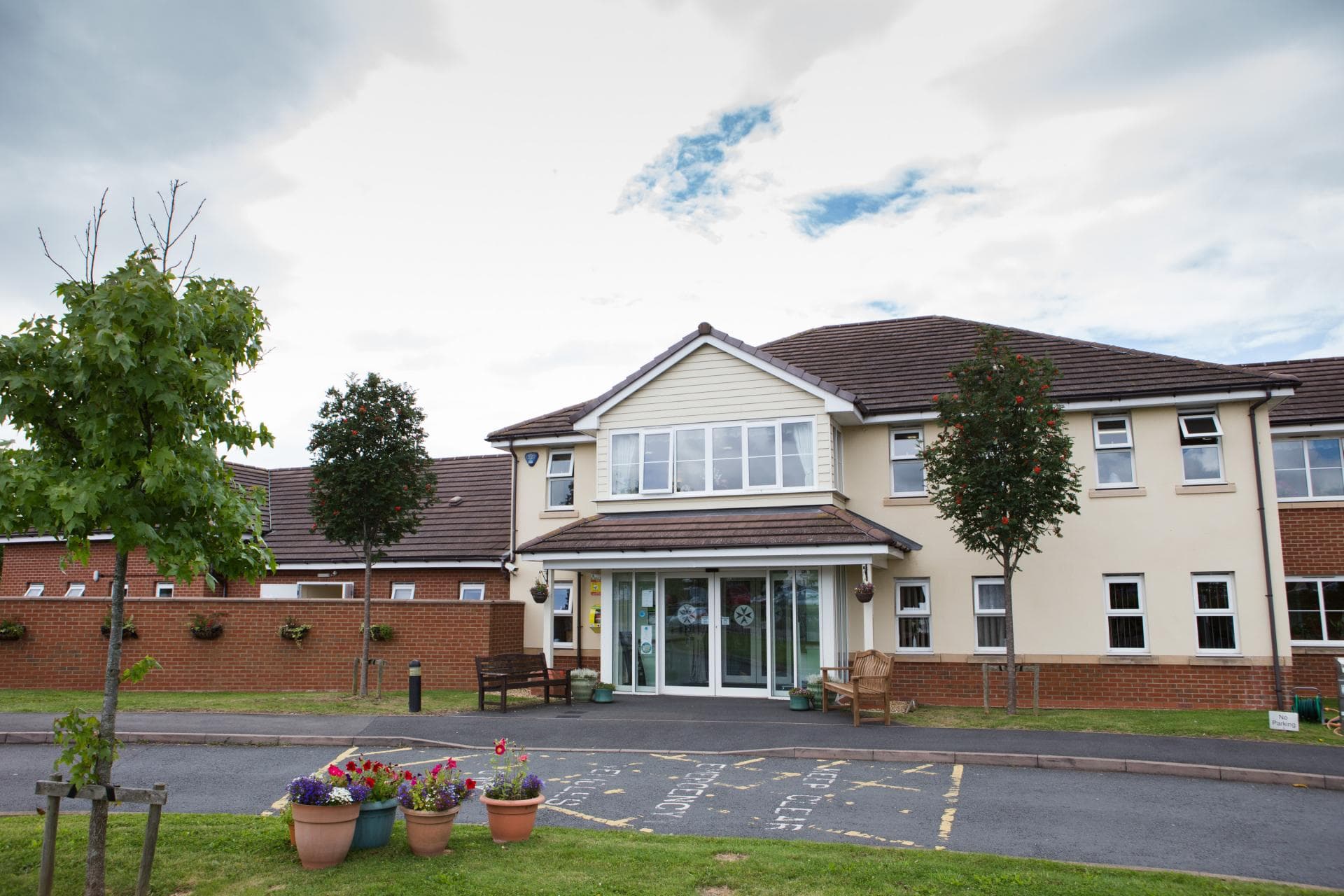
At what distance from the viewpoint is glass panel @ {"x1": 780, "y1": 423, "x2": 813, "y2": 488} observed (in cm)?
1925

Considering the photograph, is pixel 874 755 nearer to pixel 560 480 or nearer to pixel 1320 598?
pixel 560 480

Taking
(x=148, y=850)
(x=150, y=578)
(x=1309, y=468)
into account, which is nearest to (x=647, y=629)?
(x=148, y=850)

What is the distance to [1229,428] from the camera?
18.0 m

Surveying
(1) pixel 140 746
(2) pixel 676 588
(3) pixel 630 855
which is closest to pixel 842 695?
(2) pixel 676 588

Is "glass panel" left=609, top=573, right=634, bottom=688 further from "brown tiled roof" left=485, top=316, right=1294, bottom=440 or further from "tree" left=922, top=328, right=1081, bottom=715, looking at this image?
"tree" left=922, top=328, right=1081, bottom=715

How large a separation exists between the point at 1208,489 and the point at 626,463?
36.6 feet

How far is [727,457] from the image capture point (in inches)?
A: 786

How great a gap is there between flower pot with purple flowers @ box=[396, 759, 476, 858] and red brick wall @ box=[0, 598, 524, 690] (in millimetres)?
12682

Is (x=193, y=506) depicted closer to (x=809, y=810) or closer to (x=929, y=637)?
(x=809, y=810)

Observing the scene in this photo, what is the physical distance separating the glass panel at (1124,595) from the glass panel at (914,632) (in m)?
3.39

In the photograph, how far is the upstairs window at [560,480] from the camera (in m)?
22.7

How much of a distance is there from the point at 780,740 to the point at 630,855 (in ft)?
20.9

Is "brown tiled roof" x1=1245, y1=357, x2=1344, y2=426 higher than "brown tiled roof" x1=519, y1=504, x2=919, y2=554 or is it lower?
higher

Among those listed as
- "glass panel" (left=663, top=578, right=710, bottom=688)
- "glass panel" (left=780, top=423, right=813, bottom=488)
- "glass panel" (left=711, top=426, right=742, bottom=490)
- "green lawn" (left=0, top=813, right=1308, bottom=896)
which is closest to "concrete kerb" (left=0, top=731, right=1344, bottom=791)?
"green lawn" (left=0, top=813, right=1308, bottom=896)
